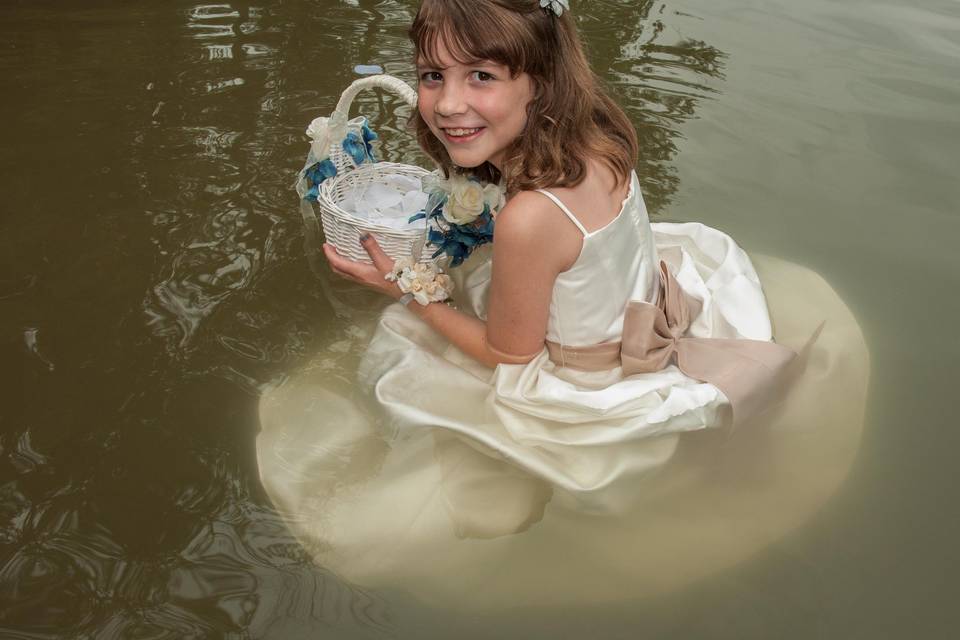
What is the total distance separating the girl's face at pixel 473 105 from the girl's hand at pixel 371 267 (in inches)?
17.4

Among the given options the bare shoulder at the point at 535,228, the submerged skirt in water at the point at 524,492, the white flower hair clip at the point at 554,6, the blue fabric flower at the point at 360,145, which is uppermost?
the white flower hair clip at the point at 554,6

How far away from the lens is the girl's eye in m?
1.97

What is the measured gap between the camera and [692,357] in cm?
208

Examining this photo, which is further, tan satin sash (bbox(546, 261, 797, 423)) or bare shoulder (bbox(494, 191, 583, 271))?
tan satin sash (bbox(546, 261, 797, 423))

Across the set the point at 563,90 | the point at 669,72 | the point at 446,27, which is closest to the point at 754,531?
the point at 563,90

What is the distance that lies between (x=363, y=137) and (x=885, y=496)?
1850mm

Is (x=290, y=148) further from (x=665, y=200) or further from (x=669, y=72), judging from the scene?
(x=669, y=72)

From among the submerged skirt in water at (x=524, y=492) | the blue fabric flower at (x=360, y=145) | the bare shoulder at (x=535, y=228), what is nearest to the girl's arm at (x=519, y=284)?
the bare shoulder at (x=535, y=228)

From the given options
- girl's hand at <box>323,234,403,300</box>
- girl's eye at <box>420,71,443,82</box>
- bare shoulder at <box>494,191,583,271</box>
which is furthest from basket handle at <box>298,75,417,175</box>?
bare shoulder at <box>494,191,583,271</box>

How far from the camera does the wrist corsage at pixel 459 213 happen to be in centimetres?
215

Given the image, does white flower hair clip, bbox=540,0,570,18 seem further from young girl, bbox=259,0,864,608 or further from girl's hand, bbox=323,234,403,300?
girl's hand, bbox=323,234,403,300

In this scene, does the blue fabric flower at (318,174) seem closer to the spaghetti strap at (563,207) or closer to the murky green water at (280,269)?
the murky green water at (280,269)

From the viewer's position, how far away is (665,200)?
3305mm

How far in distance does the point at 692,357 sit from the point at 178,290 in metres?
1.65
